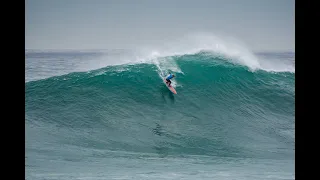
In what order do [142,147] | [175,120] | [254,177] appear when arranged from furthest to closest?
[175,120] < [142,147] < [254,177]

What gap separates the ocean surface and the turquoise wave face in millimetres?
30

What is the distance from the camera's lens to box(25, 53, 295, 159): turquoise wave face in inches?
326

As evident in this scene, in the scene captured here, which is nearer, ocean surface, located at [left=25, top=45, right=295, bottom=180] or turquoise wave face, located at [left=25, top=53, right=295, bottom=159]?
ocean surface, located at [left=25, top=45, right=295, bottom=180]

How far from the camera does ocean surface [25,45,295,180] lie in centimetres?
617

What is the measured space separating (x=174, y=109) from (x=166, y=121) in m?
0.54

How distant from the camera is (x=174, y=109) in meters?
9.84

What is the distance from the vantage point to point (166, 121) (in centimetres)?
945
